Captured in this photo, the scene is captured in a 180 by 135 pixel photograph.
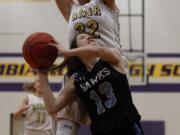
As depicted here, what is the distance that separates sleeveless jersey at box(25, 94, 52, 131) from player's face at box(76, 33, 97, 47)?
3329mm

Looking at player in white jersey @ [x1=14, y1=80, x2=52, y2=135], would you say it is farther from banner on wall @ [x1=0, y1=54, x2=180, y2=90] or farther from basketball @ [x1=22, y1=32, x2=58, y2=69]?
basketball @ [x1=22, y1=32, x2=58, y2=69]

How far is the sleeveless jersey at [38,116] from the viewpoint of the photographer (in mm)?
6187

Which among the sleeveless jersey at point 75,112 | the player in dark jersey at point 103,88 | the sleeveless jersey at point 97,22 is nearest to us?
the player in dark jersey at point 103,88

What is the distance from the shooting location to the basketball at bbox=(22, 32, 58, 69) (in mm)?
2910

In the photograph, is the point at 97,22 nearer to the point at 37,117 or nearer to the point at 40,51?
the point at 40,51

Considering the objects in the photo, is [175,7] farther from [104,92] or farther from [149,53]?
[104,92]

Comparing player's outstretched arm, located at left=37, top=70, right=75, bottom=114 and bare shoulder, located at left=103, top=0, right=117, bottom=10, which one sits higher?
bare shoulder, located at left=103, top=0, right=117, bottom=10

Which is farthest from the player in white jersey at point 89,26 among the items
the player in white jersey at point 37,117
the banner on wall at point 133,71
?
the banner on wall at point 133,71

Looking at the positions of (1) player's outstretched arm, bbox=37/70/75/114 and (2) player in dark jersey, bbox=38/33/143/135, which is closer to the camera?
(2) player in dark jersey, bbox=38/33/143/135

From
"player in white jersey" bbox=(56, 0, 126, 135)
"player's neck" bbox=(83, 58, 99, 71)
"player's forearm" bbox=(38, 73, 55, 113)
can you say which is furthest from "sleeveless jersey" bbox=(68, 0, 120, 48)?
"player's forearm" bbox=(38, 73, 55, 113)

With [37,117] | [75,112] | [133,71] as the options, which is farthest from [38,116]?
[75,112]

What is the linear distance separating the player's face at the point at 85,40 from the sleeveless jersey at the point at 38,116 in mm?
3329

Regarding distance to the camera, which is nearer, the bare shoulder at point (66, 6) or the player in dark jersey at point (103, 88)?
the player in dark jersey at point (103, 88)

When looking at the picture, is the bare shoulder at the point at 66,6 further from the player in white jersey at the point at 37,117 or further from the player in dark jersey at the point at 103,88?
the player in white jersey at the point at 37,117
